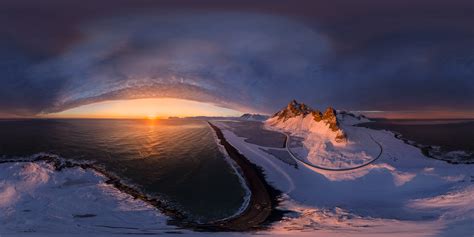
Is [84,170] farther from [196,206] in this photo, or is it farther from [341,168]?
[341,168]

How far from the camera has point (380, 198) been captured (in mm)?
24172

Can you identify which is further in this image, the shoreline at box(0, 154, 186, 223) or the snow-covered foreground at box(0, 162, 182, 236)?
the shoreline at box(0, 154, 186, 223)

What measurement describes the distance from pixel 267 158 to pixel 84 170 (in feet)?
68.9

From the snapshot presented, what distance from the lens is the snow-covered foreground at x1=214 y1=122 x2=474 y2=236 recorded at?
15.6 meters

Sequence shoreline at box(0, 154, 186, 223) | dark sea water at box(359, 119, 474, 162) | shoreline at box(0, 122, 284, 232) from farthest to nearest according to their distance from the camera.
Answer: dark sea water at box(359, 119, 474, 162) → shoreline at box(0, 154, 186, 223) → shoreline at box(0, 122, 284, 232)

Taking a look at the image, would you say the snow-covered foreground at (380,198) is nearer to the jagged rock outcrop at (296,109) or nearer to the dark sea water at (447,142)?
the dark sea water at (447,142)

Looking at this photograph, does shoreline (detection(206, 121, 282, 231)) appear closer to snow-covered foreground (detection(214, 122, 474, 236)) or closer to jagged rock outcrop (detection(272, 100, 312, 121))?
snow-covered foreground (detection(214, 122, 474, 236))

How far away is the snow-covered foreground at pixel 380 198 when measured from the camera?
615 inches

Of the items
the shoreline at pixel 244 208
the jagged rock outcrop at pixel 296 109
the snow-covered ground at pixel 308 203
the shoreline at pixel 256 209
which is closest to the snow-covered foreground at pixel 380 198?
the snow-covered ground at pixel 308 203

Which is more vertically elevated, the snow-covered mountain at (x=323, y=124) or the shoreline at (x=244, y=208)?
the snow-covered mountain at (x=323, y=124)

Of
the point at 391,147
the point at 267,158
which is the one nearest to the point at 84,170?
the point at 267,158

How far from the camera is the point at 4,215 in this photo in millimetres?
18484

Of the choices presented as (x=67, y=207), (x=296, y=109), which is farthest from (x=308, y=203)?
(x=296, y=109)

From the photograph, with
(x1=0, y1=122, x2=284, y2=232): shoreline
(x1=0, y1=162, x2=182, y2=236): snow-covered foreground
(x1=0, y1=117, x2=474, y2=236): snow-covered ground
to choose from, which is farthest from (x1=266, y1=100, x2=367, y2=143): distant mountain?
(x1=0, y1=162, x2=182, y2=236): snow-covered foreground
